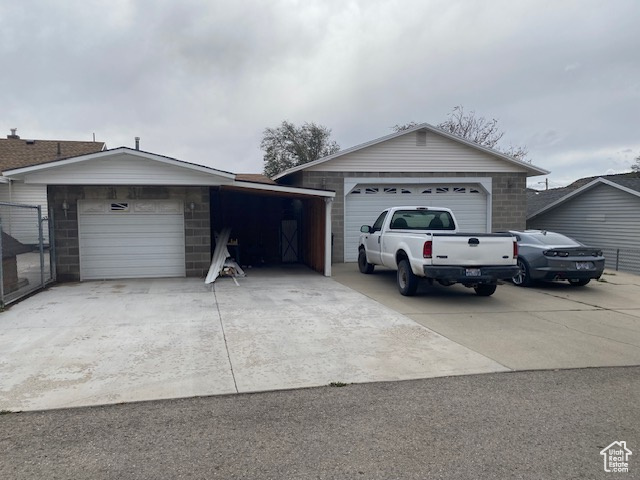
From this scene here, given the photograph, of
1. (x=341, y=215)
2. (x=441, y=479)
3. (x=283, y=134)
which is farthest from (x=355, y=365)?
(x=283, y=134)

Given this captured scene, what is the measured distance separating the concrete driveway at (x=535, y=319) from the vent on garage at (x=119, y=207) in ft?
18.9

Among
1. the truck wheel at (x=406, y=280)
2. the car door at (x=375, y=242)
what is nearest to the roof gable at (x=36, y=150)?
the car door at (x=375, y=242)

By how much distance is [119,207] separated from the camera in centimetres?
1238

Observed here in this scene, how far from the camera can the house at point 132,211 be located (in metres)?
11.5

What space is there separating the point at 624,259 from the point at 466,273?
35.4 feet

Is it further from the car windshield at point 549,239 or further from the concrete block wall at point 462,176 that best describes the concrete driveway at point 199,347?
the concrete block wall at point 462,176

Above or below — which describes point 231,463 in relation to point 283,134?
below

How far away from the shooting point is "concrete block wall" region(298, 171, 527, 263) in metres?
16.3

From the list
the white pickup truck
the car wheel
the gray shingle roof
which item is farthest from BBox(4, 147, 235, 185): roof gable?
the gray shingle roof

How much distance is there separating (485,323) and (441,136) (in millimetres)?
10540

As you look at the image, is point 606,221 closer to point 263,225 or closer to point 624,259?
point 624,259

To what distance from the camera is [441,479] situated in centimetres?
325

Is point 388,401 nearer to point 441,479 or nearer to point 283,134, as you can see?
point 441,479

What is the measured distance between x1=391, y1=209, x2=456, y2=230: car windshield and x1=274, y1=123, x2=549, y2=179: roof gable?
5.01m
